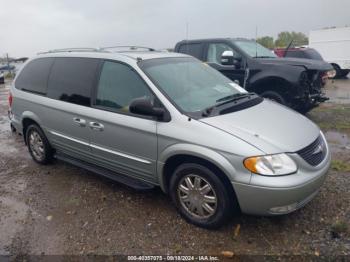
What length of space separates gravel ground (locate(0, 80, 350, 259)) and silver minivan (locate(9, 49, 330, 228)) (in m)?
0.28

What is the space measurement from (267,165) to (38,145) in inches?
148

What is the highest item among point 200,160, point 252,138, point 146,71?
point 146,71

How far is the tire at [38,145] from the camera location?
4.99m

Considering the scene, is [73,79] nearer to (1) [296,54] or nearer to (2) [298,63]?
(2) [298,63]

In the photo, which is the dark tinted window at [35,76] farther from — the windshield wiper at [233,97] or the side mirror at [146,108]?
the windshield wiper at [233,97]

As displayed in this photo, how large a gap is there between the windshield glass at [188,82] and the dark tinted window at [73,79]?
821 mm

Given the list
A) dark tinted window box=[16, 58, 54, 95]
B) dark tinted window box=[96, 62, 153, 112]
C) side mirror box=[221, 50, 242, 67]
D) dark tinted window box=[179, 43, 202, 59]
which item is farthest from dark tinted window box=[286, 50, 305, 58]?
dark tinted window box=[96, 62, 153, 112]

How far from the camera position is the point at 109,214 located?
3.71 m

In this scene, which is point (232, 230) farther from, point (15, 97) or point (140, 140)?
point (15, 97)

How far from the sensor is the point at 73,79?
436cm

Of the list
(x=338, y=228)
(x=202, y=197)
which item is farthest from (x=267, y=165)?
(x=338, y=228)

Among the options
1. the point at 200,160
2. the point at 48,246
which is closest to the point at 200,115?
the point at 200,160

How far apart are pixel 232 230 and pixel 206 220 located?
284mm

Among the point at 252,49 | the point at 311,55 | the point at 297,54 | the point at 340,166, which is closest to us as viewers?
the point at 340,166
